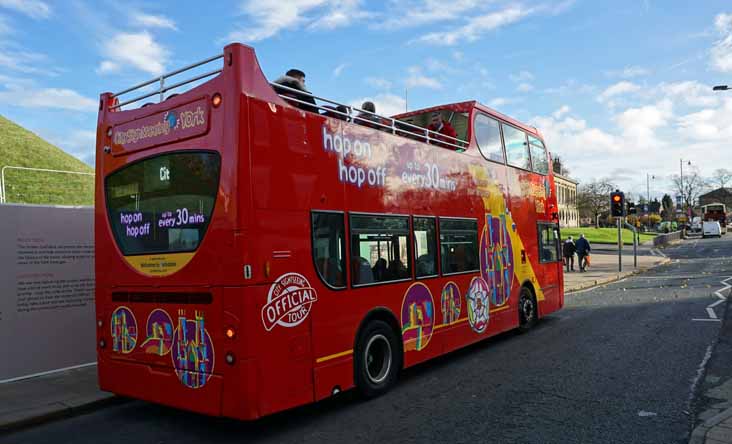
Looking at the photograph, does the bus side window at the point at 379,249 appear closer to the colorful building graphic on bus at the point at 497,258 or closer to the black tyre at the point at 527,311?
the colorful building graphic on bus at the point at 497,258

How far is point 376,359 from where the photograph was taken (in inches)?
254

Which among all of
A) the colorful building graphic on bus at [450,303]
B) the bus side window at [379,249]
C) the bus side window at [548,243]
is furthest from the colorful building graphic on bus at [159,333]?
the bus side window at [548,243]

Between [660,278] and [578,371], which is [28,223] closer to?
[578,371]

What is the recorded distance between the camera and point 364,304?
20.0 feet

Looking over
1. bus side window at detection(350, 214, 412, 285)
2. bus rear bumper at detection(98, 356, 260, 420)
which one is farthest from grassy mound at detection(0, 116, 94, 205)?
bus side window at detection(350, 214, 412, 285)

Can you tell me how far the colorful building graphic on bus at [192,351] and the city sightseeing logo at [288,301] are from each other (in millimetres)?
608

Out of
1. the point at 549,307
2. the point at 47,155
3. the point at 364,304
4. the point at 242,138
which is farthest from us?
the point at 47,155

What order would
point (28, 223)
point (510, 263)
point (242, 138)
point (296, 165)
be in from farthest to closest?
point (510, 263) → point (28, 223) → point (296, 165) → point (242, 138)

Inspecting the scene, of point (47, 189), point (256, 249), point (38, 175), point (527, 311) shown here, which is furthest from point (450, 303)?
point (38, 175)

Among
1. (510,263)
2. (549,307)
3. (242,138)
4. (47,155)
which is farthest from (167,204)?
(47,155)

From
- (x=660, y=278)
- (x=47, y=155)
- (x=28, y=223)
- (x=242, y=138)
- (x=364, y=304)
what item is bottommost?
(x=660, y=278)

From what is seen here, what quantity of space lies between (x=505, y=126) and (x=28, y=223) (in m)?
7.98

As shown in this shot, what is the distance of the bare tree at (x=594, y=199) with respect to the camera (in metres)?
91.2

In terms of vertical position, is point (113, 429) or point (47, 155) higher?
point (47, 155)
